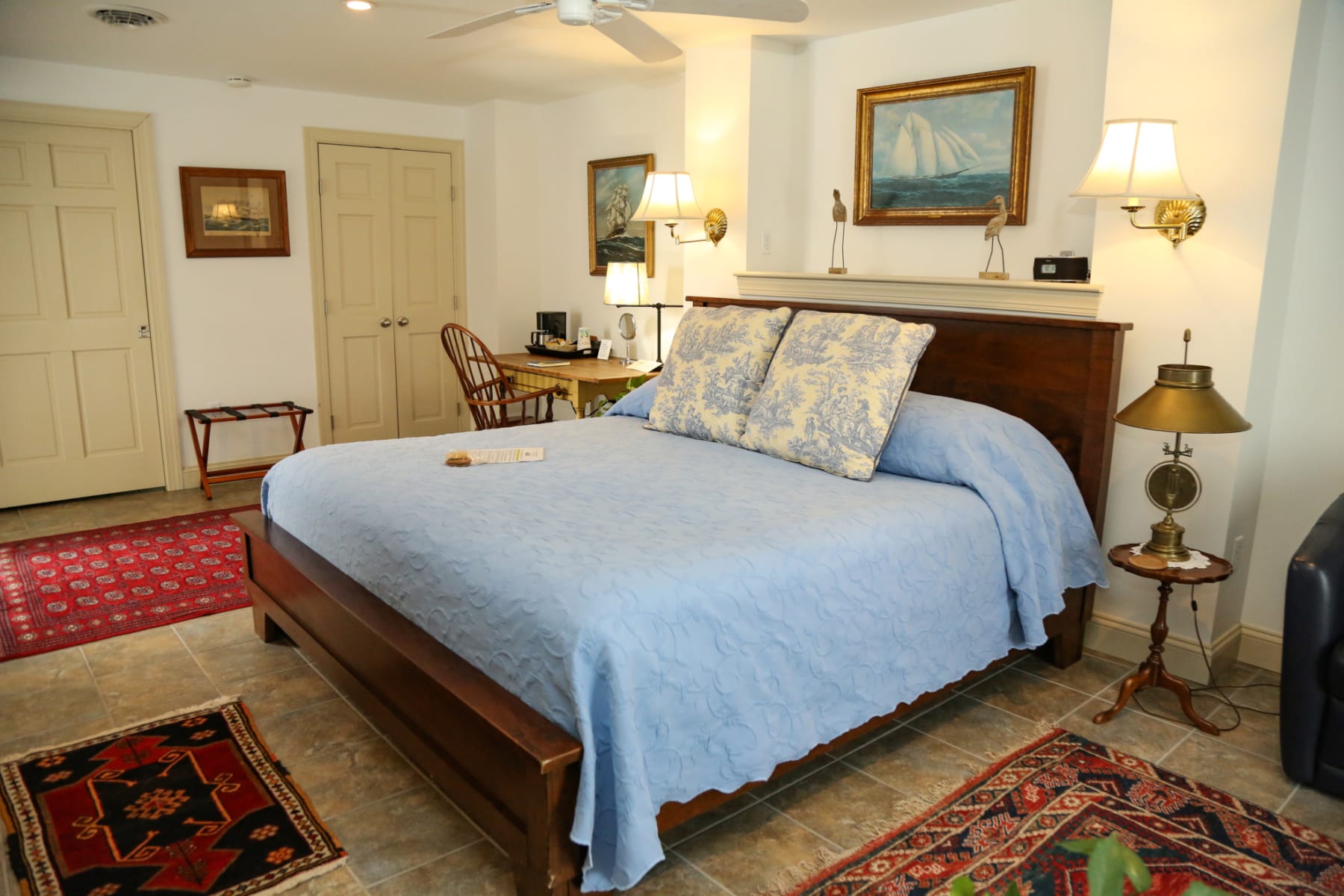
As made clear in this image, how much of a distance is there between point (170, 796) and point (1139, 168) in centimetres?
309

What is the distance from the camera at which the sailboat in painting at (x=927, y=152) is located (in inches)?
141

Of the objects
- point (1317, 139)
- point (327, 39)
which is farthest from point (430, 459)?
point (1317, 139)

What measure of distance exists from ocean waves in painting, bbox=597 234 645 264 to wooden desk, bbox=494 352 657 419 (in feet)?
1.94

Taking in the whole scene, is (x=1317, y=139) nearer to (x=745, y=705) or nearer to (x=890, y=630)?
(x=890, y=630)

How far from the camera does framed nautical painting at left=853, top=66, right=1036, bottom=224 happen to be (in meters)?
3.42

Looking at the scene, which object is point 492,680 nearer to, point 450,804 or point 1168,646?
point 450,804

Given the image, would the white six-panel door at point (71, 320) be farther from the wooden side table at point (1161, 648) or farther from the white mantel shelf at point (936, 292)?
the wooden side table at point (1161, 648)

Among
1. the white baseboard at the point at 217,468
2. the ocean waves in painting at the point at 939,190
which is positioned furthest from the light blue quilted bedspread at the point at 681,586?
the white baseboard at the point at 217,468

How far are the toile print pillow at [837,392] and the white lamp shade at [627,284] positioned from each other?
178 centimetres

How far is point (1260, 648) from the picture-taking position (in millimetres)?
3008

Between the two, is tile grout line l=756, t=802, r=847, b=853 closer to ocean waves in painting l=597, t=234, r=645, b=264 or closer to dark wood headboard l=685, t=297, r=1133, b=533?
dark wood headboard l=685, t=297, r=1133, b=533

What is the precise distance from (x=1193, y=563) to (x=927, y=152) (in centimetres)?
190

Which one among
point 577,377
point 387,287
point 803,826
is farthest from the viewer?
point 387,287

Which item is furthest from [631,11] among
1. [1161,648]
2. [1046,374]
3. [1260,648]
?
[1260,648]
